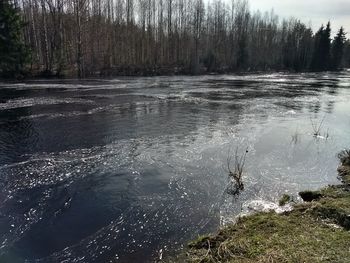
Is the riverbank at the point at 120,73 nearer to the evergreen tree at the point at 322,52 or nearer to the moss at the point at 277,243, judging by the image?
the evergreen tree at the point at 322,52

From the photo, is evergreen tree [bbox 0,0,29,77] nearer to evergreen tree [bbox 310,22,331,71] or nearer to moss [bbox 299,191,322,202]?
moss [bbox 299,191,322,202]

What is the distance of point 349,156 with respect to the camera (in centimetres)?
1345

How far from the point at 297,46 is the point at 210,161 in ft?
345

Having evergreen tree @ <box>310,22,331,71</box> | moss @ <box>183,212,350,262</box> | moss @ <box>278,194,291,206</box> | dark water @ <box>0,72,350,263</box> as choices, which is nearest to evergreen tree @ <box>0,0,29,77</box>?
dark water @ <box>0,72,350,263</box>

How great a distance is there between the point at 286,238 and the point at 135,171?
6.27m

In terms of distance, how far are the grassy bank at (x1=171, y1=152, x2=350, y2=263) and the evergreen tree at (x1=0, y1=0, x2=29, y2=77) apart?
40.0 meters

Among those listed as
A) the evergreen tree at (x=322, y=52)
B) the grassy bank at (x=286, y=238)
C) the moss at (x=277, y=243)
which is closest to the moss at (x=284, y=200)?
the grassy bank at (x=286, y=238)

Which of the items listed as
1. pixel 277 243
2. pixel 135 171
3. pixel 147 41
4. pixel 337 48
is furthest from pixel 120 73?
pixel 337 48

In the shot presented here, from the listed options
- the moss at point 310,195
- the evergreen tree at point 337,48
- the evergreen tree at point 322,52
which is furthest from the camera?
the evergreen tree at point 337,48

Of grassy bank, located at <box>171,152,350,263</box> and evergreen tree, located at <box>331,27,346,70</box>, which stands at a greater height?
evergreen tree, located at <box>331,27,346,70</box>

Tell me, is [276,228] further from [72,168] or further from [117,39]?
[117,39]

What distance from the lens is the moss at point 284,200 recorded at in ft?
31.2

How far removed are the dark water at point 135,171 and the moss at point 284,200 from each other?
309 mm

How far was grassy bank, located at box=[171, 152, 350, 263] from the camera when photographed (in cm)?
619
